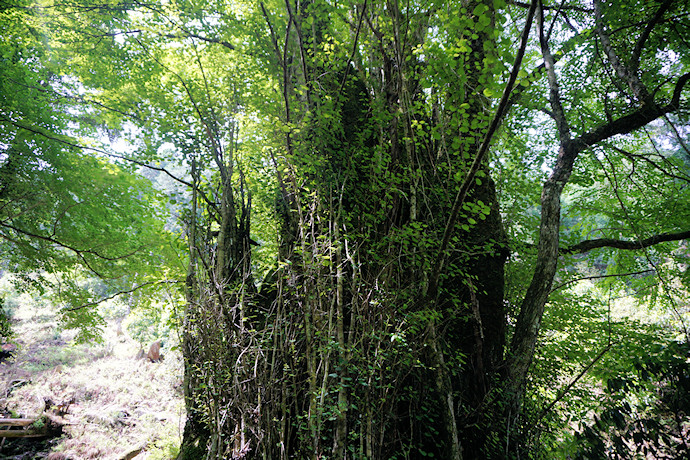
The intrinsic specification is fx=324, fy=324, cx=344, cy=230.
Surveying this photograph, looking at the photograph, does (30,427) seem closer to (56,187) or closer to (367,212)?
(56,187)

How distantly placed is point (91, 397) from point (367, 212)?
13334 millimetres

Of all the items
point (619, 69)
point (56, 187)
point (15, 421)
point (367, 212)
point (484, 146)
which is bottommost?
point (15, 421)

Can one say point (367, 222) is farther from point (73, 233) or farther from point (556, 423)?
point (73, 233)

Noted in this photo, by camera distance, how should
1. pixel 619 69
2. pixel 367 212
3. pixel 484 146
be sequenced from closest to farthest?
pixel 484 146 < pixel 619 69 < pixel 367 212

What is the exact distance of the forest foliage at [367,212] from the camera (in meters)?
2.50

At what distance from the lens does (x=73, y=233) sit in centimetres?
551

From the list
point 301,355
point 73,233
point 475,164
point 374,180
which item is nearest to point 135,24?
point 73,233

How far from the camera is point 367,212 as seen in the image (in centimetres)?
349

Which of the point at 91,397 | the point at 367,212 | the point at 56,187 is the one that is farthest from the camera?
the point at 91,397

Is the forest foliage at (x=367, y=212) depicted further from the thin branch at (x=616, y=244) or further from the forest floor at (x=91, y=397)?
the forest floor at (x=91, y=397)

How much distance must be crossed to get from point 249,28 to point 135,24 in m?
1.87

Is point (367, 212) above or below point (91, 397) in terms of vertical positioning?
above

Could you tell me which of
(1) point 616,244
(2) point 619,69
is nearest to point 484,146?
(2) point 619,69

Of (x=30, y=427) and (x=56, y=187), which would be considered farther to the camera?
(x=30, y=427)
